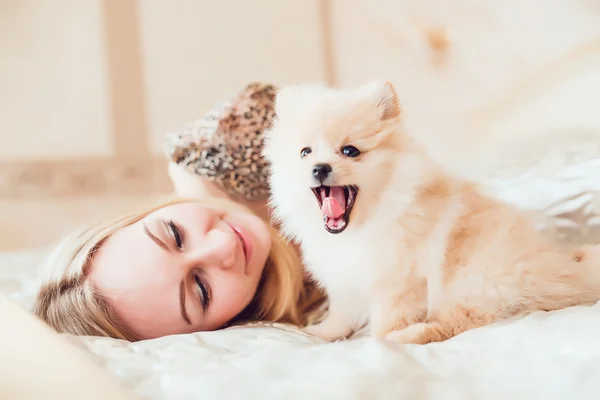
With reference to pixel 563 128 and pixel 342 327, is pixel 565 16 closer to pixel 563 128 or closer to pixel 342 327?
pixel 563 128

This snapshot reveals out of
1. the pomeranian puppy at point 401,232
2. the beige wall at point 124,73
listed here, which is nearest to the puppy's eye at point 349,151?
the pomeranian puppy at point 401,232

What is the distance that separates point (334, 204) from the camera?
892 mm

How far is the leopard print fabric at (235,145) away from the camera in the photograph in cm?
149

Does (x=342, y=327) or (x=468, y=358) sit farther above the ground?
(x=468, y=358)

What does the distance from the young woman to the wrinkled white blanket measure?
0.64 ft

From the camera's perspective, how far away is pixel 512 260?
2.89ft

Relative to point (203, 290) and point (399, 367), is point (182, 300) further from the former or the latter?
point (399, 367)

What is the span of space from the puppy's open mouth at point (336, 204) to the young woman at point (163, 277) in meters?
0.26

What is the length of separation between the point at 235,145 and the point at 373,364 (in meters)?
0.96

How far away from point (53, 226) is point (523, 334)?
2.44 metres

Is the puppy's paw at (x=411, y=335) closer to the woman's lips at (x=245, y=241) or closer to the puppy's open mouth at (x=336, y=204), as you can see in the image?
the puppy's open mouth at (x=336, y=204)

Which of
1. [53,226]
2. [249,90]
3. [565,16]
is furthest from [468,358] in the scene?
[53,226]

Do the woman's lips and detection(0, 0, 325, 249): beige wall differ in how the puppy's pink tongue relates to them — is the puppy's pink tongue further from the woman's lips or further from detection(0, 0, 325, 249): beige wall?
detection(0, 0, 325, 249): beige wall

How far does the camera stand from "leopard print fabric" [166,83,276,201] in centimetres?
149
